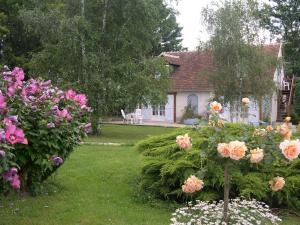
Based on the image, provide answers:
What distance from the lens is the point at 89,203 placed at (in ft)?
20.4

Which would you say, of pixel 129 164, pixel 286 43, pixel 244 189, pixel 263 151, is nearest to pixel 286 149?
pixel 263 151

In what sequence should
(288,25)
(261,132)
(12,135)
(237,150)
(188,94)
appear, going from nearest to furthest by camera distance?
1. (12,135)
2. (237,150)
3. (261,132)
4. (188,94)
5. (288,25)

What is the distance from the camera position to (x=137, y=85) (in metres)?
18.5

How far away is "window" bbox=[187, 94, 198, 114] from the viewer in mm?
30281

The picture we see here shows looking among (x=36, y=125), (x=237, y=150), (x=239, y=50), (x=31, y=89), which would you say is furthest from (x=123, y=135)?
(x=237, y=150)

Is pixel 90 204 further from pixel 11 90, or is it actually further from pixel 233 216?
pixel 233 216

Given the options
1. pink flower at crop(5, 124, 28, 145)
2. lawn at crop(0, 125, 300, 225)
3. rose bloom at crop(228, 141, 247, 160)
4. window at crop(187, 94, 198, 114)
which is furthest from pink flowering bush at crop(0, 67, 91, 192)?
window at crop(187, 94, 198, 114)

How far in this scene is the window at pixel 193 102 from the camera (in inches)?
1192

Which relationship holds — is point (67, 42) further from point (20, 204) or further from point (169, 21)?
point (20, 204)

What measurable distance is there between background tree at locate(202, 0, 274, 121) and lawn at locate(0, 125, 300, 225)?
494 inches

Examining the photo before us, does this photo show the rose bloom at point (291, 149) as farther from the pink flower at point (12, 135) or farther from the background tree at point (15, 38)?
the background tree at point (15, 38)

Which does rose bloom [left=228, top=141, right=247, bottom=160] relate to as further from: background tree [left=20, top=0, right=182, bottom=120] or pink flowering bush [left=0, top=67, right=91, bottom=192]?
background tree [left=20, top=0, right=182, bottom=120]

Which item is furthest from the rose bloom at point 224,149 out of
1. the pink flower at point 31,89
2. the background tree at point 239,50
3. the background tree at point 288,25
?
the background tree at point 288,25

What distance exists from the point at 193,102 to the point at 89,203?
24712mm
